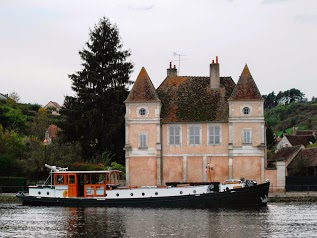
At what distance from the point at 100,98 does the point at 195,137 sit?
15.0m

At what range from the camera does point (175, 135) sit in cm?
8244

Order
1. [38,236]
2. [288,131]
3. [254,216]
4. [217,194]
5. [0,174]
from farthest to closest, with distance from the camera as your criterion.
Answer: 1. [288,131]
2. [0,174]
3. [217,194]
4. [254,216]
5. [38,236]

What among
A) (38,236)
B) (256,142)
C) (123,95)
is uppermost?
(123,95)

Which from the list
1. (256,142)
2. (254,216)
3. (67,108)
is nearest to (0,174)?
(67,108)

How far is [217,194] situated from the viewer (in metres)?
65.9

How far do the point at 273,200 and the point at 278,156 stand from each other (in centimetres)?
2551

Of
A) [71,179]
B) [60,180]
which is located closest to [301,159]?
[71,179]

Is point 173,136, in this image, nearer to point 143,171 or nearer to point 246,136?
point 143,171

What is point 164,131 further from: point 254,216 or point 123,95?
point 254,216

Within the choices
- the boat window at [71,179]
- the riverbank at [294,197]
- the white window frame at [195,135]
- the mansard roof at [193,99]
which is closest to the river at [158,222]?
the boat window at [71,179]

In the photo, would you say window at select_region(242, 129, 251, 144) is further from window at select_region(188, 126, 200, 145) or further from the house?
window at select_region(188, 126, 200, 145)

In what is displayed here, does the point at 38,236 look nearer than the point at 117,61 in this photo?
Yes

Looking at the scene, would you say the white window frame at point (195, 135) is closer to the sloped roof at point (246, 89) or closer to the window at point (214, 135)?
the window at point (214, 135)

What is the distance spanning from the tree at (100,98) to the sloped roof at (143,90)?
27.4ft
